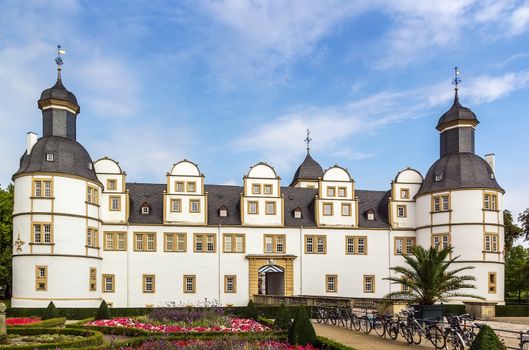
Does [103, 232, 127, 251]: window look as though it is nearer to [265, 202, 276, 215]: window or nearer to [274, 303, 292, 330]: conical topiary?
[265, 202, 276, 215]: window

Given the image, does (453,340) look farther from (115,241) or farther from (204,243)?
(115,241)

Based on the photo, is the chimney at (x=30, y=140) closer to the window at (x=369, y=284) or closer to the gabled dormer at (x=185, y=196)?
the gabled dormer at (x=185, y=196)

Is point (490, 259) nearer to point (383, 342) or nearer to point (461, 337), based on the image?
point (383, 342)

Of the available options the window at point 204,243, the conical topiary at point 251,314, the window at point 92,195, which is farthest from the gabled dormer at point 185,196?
the conical topiary at point 251,314

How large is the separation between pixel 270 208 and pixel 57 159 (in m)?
14.0

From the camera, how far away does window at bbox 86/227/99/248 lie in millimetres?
37088

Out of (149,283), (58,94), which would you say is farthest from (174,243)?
(58,94)

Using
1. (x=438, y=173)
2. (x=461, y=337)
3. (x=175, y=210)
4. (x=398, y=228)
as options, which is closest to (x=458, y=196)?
(x=438, y=173)

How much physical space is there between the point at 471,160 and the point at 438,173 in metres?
2.28

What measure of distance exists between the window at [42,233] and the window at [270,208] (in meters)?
13.9

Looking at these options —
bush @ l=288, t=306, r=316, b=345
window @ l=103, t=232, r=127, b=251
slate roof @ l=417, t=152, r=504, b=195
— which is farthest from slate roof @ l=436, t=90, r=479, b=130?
bush @ l=288, t=306, r=316, b=345

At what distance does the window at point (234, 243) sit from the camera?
40.9 meters

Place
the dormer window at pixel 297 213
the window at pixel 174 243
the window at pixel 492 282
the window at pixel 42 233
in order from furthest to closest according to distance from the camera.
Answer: the dormer window at pixel 297 213 < the window at pixel 174 243 < the window at pixel 492 282 < the window at pixel 42 233

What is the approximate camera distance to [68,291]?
3519 centimetres
